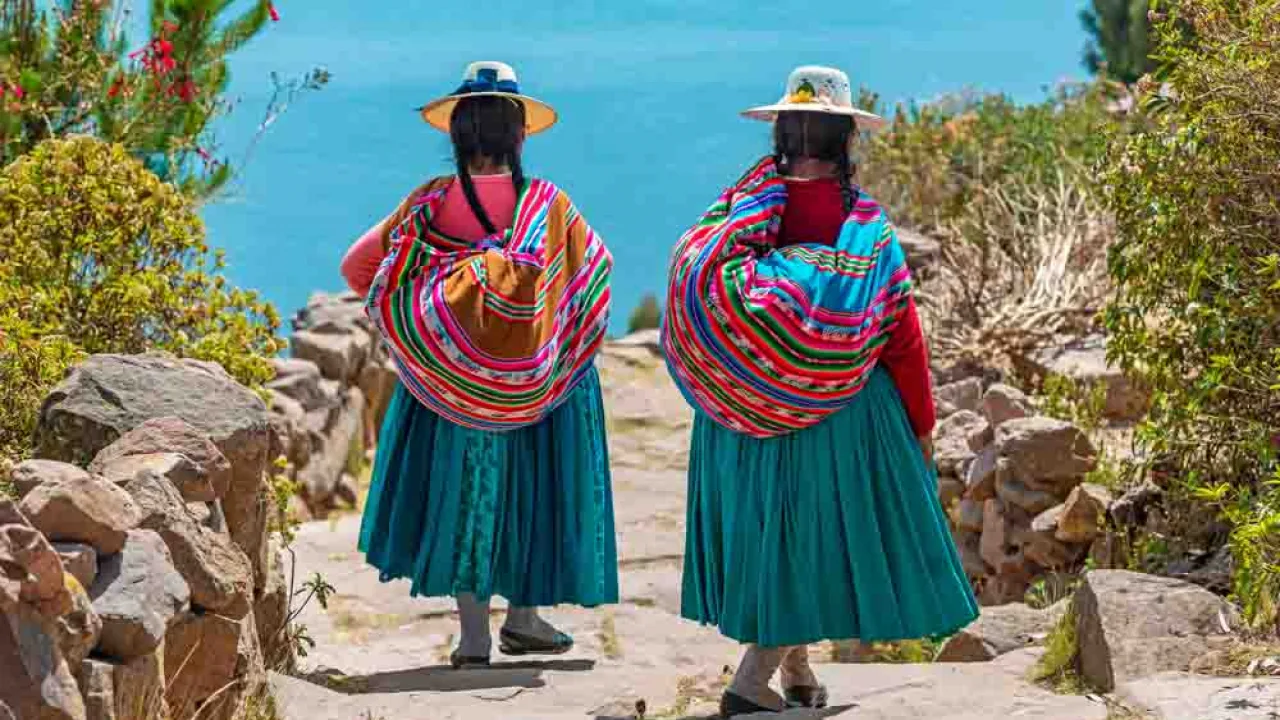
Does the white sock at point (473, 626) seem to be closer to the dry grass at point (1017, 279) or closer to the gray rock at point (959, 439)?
the gray rock at point (959, 439)

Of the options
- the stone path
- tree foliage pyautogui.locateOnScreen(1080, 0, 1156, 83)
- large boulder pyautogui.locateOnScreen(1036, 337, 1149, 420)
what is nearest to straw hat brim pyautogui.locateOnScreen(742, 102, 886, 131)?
the stone path

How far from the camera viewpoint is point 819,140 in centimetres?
481

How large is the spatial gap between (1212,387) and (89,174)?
380 centimetres

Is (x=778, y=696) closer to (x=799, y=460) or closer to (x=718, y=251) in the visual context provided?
(x=799, y=460)

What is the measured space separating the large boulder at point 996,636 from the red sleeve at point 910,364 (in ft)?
3.90

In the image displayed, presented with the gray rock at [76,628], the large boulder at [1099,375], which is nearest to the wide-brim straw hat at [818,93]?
the gray rock at [76,628]

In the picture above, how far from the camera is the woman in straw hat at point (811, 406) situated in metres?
4.73

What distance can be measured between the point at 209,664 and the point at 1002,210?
7.44 m

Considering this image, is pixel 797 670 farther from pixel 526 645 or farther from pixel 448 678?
pixel 526 645

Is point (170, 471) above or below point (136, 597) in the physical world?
above

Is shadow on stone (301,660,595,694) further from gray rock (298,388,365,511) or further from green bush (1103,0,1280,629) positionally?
gray rock (298,388,365,511)

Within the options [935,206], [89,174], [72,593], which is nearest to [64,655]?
[72,593]

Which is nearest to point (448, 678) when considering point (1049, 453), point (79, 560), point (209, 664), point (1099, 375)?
point (209, 664)

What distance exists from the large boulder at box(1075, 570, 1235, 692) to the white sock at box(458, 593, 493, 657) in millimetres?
1853
